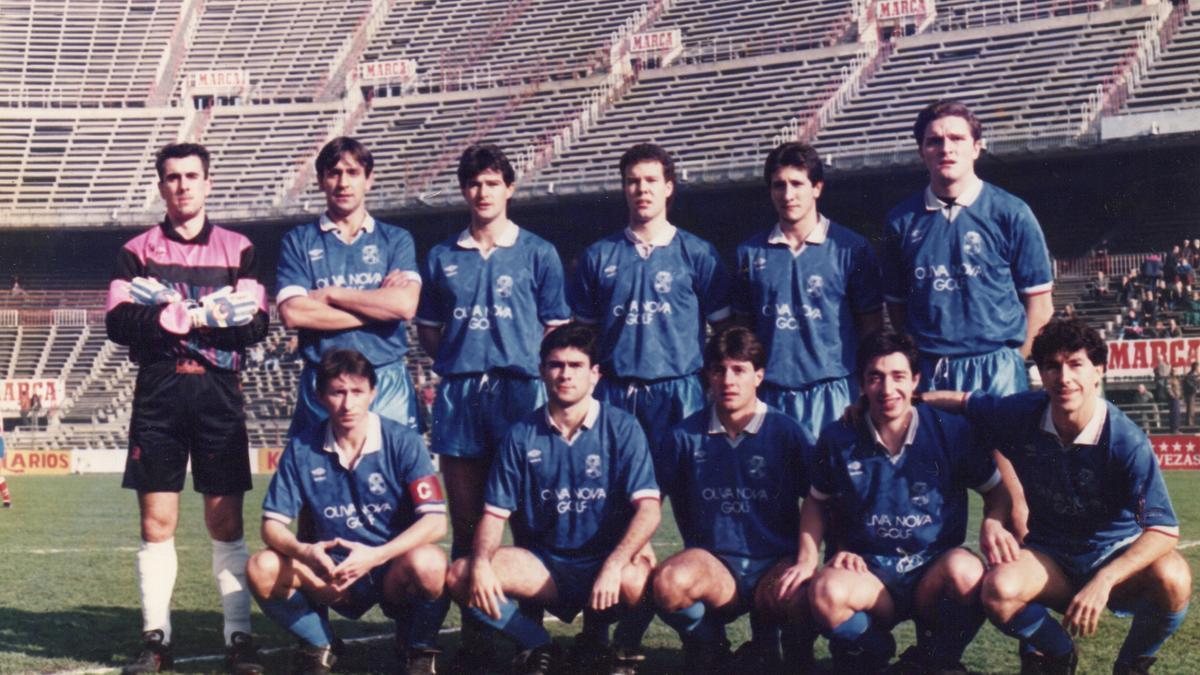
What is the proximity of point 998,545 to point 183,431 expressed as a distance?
3089 millimetres

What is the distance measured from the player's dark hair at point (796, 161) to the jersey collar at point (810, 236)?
178 mm

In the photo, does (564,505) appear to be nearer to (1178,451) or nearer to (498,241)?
(498,241)

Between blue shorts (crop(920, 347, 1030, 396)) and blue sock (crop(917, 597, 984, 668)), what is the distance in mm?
938

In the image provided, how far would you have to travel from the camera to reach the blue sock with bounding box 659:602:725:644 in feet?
16.3

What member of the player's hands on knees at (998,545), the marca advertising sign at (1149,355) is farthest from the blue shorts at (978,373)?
the marca advertising sign at (1149,355)

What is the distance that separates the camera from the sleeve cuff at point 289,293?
220 inches

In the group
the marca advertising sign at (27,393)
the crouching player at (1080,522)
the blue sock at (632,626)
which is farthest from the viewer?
the marca advertising sign at (27,393)

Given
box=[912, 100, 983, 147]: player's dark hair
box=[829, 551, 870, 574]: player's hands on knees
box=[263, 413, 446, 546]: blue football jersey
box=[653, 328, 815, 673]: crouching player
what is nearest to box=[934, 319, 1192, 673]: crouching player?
box=[829, 551, 870, 574]: player's hands on knees

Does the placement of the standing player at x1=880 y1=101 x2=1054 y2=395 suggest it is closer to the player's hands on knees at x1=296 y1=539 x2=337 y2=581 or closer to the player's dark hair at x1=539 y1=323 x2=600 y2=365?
the player's dark hair at x1=539 y1=323 x2=600 y2=365

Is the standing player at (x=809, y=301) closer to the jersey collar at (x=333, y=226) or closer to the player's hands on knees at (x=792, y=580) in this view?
the player's hands on knees at (x=792, y=580)

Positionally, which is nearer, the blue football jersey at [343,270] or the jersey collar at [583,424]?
the jersey collar at [583,424]

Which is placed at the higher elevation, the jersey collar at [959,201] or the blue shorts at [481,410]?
the jersey collar at [959,201]

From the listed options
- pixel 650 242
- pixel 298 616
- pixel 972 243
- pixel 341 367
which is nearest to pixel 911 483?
pixel 972 243

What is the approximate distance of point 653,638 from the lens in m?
6.02
